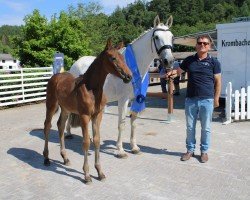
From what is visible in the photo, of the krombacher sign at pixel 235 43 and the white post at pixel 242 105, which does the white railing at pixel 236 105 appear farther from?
the krombacher sign at pixel 235 43

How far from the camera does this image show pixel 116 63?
15.1ft

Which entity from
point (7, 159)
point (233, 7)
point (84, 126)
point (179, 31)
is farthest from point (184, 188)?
point (233, 7)

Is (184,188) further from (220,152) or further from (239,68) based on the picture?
(239,68)

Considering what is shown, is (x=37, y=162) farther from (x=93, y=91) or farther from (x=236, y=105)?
(x=236, y=105)

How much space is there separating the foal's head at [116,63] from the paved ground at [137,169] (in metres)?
1.56

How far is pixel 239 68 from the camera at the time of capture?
37.2 ft

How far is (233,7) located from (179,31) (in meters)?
16.4

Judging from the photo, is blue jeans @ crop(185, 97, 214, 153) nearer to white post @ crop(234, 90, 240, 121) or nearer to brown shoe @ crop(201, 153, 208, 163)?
brown shoe @ crop(201, 153, 208, 163)

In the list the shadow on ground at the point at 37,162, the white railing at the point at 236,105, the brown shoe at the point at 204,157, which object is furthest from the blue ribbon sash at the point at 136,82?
the white railing at the point at 236,105

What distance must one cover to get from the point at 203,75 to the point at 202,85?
168 millimetres

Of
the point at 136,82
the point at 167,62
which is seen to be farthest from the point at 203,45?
the point at 136,82

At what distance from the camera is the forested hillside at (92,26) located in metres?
19.1

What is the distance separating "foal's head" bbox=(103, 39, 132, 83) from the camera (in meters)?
4.59

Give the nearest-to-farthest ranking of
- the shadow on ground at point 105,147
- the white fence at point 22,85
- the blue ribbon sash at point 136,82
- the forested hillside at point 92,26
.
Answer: the blue ribbon sash at point 136,82
the shadow on ground at point 105,147
the white fence at point 22,85
the forested hillside at point 92,26
